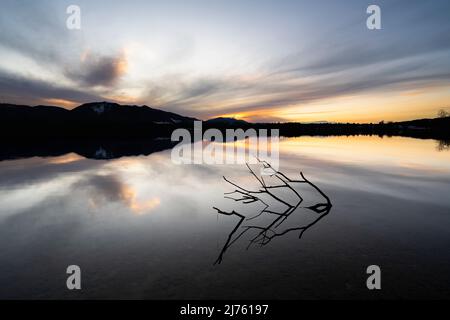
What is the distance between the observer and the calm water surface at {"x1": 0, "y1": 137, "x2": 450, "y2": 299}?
6.34 meters

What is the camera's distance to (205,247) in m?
8.57

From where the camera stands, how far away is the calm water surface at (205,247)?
634 centimetres

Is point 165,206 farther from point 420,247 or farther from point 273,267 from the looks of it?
point 420,247

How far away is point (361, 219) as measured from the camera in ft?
36.5

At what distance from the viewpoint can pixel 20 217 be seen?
12055 mm

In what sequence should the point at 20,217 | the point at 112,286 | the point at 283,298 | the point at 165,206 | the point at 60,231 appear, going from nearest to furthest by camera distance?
the point at 283,298 < the point at 112,286 < the point at 60,231 < the point at 20,217 < the point at 165,206

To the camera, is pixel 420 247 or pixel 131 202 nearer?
pixel 420 247

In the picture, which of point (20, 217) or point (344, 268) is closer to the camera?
point (344, 268)
